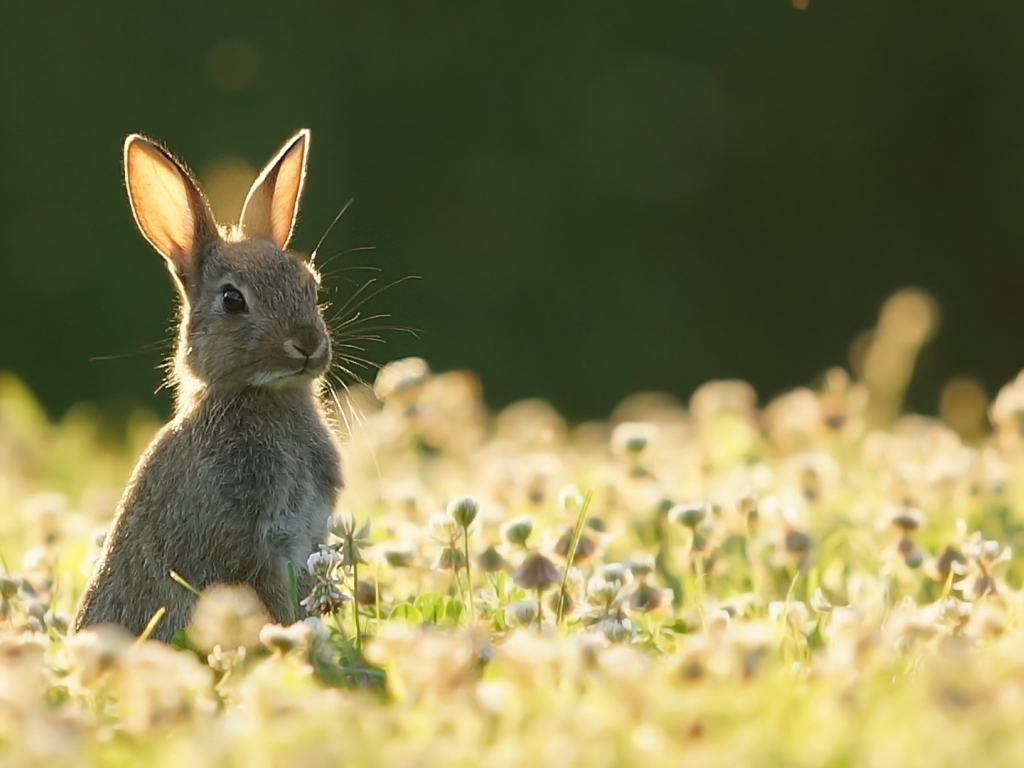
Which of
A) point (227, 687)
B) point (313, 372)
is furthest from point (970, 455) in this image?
point (227, 687)

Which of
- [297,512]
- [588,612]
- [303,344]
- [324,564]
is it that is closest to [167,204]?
[303,344]

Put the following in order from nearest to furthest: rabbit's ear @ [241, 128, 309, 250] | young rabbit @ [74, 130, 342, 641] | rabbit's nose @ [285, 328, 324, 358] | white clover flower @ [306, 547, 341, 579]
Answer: white clover flower @ [306, 547, 341, 579] → young rabbit @ [74, 130, 342, 641] → rabbit's nose @ [285, 328, 324, 358] → rabbit's ear @ [241, 128, 309, 250]

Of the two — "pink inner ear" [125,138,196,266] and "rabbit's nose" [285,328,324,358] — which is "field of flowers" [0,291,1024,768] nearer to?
"rabbit's nose" [285,328,324,358]

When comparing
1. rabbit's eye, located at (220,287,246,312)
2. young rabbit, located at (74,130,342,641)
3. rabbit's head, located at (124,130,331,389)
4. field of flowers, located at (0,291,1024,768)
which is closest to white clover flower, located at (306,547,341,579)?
field of flowers, located at (0,291,1024,768)

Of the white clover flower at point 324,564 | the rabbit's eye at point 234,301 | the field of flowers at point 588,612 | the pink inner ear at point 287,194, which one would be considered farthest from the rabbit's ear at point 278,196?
the white clover flower at point 324,564

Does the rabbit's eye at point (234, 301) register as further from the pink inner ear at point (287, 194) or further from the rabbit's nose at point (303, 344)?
the pink inner ear at point (287, 194)

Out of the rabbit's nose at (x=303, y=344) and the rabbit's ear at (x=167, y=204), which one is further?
the rabbit's ear at (x=167, y=204)

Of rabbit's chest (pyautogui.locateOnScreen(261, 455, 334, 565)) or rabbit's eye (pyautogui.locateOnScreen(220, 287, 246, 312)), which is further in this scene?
rabbit's eye (pyautogui.locateOnScreen(220, 287, 246, 312))
